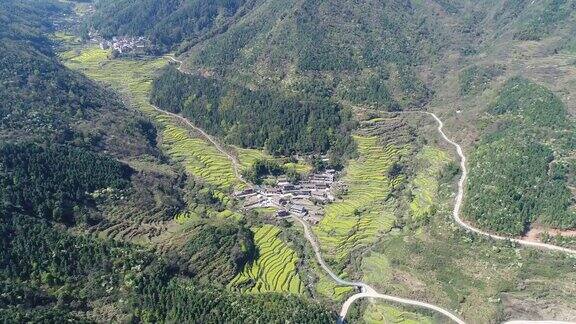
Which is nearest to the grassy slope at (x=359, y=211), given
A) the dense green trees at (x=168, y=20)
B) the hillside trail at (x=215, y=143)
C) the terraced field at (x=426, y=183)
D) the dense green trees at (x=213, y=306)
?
the terraced field at (x=426, y=183)

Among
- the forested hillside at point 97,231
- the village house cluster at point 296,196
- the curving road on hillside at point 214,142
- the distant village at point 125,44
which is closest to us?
the forested hillside at point 97,231

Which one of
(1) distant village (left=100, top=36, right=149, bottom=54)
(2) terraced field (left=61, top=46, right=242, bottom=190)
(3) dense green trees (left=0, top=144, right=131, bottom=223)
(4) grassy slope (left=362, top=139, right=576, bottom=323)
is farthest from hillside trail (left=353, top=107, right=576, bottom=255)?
(1) distant village (left=100, top=36, right=149, bottom=54)

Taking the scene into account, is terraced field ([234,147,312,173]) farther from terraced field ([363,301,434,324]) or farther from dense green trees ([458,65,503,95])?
dense green trees ([458,65,503,95])

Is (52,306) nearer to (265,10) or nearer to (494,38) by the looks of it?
(265,10)

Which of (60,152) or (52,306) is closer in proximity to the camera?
(52,306)

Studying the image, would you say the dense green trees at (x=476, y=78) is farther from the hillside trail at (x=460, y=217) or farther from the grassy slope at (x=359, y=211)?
the grassy slope at (x=359, y=211)

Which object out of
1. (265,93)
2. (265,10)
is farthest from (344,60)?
(265,10)
